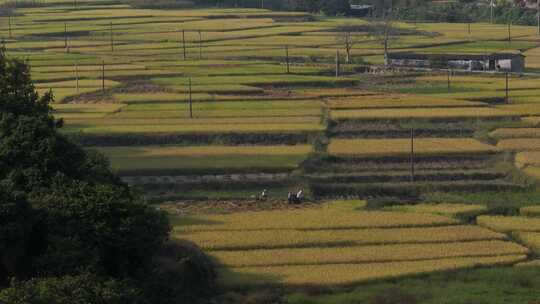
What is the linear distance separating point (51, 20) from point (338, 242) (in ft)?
132

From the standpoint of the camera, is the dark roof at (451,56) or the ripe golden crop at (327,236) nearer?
the ripe golden crop at (327,236)

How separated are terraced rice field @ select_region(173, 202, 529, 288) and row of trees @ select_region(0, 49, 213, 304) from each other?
93cm

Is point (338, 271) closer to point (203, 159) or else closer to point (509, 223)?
point (509, 223)

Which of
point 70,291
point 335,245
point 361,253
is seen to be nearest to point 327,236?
point 335,245

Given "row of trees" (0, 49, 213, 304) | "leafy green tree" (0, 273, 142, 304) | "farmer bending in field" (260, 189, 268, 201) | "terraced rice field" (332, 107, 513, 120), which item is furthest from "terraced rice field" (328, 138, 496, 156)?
"leafy green tree" (0, 273, 142, 304)

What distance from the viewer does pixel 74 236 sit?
13.9 metres

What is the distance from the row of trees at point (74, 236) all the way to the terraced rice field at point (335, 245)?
928 mm

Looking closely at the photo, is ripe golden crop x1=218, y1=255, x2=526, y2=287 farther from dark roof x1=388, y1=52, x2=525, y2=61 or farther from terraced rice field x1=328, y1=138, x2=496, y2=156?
dark roof x1=388, y1=52, x2=525, y2=61

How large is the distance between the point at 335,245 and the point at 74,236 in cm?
485

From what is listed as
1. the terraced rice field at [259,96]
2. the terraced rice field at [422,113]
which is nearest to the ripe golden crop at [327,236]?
the terraced rice field at [259,96]

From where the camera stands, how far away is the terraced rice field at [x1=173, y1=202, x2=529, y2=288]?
1625cm

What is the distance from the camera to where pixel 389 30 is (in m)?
50.8

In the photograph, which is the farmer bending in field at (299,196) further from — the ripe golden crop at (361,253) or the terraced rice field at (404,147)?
the ripe golden crop at (361,253)

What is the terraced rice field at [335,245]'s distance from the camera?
1625cm
